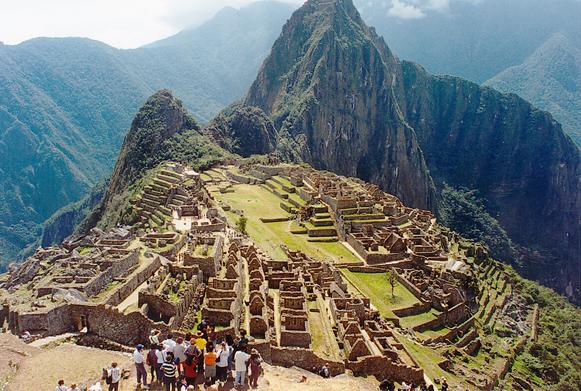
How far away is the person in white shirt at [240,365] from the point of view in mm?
19844

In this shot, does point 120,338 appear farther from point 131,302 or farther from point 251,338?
point 251,338

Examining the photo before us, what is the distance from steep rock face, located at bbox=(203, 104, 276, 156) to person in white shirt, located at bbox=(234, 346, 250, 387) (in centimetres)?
13513

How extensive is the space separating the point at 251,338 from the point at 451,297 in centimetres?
3075

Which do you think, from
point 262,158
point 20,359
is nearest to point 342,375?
point 20,359

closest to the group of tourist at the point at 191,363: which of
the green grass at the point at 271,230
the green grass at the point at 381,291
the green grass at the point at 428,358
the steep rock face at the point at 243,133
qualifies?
the green grass at the point at 428,358

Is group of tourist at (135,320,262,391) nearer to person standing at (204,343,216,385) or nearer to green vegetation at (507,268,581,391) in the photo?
person standing at (204,343,216,385)

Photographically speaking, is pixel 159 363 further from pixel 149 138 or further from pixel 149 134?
pixel 149 134

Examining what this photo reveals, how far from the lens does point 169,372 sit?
60.9ft

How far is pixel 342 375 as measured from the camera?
28.8m

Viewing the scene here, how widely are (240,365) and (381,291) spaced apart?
33676 mm

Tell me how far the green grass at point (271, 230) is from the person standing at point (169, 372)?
3274cm

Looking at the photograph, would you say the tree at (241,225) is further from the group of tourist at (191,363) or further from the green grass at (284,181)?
the group of tourist at (191,363)

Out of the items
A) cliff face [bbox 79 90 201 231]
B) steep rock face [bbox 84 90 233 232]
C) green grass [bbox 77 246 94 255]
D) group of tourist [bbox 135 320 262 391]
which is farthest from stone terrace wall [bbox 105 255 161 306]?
cliff face [bbox 79 90 201 231]

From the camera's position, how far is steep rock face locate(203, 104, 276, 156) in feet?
516
